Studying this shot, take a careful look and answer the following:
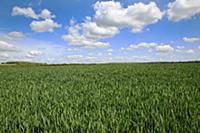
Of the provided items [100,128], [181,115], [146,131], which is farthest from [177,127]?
[100,128]

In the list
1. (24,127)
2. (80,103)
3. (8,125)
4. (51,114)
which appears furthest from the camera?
(80,103)

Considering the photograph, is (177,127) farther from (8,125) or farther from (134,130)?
(8,125)

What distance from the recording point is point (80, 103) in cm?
673

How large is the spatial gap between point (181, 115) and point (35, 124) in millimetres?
2925

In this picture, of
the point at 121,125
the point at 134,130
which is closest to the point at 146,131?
the point at 134,130

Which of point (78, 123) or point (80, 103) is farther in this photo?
point (80, 103)

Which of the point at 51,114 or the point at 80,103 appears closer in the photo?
the point at 51,114

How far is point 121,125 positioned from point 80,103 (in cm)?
262

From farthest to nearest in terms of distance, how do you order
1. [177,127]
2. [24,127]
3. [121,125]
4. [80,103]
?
[80,103] → [24,127] → [121,125] → [177,127]

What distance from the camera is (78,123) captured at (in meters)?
4.35

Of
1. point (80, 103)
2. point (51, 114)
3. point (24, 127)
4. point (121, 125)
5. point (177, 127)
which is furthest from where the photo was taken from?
point (80, 103)

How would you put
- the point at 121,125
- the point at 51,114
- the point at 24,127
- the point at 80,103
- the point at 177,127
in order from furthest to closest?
the point at 80,103, the point at 51,114, the point at 24,127, the point at 121,125, the point at 177,127

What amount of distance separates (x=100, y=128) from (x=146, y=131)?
2.56 feet

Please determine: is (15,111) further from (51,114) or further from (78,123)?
(78,123)
